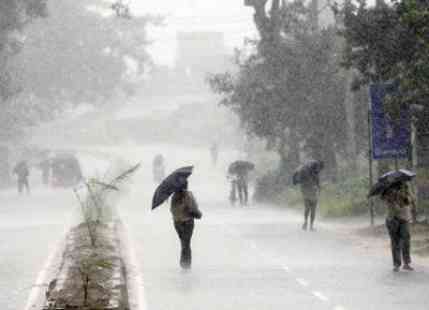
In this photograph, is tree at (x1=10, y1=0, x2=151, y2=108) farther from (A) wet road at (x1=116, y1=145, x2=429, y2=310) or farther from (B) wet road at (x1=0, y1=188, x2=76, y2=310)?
(A) wet road at (x1=116, y1=145, x2=429, y2=310)

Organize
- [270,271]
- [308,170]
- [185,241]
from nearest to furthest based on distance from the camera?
[270,271] → [185,241] → [308,170]

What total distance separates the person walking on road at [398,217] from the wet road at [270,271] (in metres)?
0.31

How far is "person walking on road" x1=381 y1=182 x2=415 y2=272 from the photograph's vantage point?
714 inches

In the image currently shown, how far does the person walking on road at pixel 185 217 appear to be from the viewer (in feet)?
63.1

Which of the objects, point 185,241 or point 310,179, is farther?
point 310,179

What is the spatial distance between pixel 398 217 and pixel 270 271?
220 cm

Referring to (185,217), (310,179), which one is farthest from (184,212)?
(310,179)

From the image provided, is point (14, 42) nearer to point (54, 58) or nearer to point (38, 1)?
point (38, 1)

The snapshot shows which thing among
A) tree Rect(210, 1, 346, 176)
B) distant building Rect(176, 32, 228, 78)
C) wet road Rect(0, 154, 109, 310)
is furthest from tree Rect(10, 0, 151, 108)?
distant building Rect(176, 32, 228, 78)

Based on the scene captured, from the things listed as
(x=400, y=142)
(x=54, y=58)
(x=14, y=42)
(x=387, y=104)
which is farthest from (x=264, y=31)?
(x=54, y=58)

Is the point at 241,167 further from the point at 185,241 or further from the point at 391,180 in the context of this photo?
the point at 391,180

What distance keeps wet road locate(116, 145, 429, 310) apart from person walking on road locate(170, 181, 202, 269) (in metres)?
0.26

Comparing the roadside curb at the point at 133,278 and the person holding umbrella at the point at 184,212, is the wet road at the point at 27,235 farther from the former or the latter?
the person holding umbrella at the point at 184,212

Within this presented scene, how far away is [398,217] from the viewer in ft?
59.5
